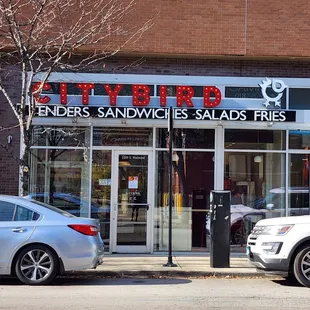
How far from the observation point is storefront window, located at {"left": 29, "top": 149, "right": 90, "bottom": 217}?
499 inches

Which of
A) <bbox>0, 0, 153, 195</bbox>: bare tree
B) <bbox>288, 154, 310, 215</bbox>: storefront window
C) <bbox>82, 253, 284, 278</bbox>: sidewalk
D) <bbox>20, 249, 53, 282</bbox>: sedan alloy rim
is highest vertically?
<bbox>0, 0, 153, 195</bbox>: bare tree

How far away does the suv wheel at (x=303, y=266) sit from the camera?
337 inches

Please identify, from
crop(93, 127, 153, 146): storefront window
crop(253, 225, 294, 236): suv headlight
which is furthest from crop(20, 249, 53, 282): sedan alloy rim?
crop(93, 127, 153, 146): storefront window

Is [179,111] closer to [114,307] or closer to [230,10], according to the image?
[230,10]

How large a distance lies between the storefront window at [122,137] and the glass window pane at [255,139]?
203 centimetres

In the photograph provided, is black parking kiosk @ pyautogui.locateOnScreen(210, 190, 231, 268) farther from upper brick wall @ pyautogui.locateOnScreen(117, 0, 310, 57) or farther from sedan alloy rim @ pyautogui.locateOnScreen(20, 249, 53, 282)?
upper brick wall @ pyautogui.locateOnScreen(117, 0, 310, 57)

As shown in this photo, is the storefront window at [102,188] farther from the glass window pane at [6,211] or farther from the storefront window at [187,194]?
the glass window pane at [6,211]

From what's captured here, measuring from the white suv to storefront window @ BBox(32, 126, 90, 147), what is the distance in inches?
217

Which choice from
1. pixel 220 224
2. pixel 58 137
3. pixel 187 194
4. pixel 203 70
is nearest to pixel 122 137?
pixel 58 137

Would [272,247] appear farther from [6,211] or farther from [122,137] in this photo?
[122,137]

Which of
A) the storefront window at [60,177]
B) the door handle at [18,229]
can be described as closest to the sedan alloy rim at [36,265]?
the door handle at [18,229]

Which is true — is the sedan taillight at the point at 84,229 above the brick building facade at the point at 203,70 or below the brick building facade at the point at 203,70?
below

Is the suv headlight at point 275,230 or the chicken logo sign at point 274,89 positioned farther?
the chicken logo sign at point 274,89

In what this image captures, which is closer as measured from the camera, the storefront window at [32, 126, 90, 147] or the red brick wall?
the red brick wall
